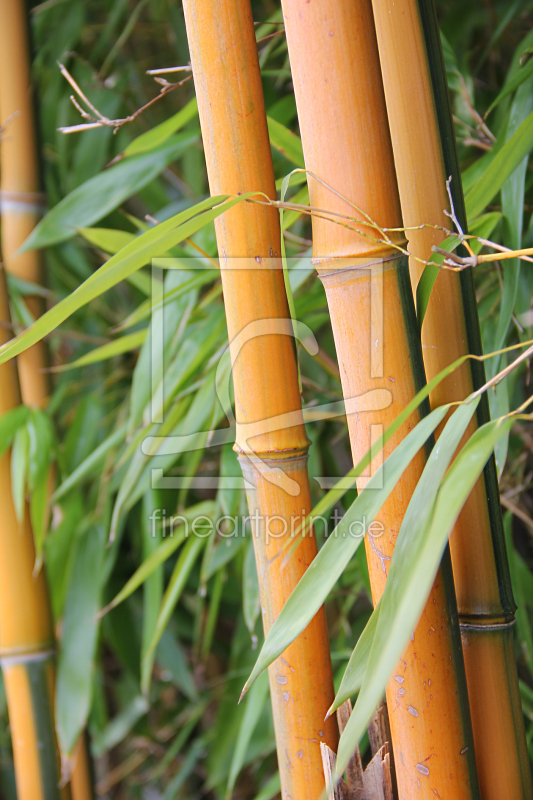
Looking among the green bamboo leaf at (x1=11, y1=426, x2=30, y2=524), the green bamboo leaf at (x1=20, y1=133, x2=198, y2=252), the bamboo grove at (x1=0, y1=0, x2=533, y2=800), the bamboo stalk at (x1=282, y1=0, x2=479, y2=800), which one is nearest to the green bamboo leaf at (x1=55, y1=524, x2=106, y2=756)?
the bamboo grove at (x1=0, y1=0, x2=533, y2=800)

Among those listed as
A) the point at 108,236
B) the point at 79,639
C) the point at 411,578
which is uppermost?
the point at 108,236

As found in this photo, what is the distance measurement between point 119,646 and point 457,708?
0.61 meters

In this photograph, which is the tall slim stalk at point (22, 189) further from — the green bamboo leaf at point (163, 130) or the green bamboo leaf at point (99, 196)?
the green bamboo leaf at point (163, 130)

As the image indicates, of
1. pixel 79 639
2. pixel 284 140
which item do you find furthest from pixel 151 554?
pixel 284 140

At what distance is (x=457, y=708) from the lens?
0.98ft

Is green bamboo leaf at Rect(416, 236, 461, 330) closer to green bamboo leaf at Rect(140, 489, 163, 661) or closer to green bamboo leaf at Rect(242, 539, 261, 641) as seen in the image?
green bamboo leaf at Rect(242, 539, 261, 641)

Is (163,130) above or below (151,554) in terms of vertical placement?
above

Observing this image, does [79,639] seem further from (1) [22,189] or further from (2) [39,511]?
(1) [22,189]

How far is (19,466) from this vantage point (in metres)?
0.62

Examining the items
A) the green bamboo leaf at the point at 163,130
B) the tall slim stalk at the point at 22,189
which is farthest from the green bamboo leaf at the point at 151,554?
the green bamboo leaf at the point at 163,130

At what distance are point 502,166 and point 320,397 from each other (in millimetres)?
362

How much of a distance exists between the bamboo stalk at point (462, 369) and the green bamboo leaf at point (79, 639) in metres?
0.46

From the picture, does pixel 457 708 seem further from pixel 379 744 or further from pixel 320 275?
pixel 320 275

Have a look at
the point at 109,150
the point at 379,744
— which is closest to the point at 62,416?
the point at 109,150
